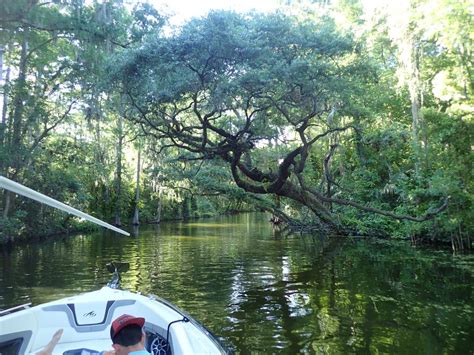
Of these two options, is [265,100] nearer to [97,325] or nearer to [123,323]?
[97,325]

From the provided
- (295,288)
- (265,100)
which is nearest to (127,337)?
(295,288)

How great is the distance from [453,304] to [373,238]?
499 inches

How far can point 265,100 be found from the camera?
1321cm

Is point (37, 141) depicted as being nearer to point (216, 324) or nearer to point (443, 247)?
point (216, 324)

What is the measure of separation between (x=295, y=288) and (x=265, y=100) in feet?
19.0

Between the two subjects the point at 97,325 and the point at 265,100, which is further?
the point at 265,100

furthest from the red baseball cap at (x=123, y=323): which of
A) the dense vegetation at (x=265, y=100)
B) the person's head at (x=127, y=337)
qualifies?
the dense vegetation at (x=265, y=100)

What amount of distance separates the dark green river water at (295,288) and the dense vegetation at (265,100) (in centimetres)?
213

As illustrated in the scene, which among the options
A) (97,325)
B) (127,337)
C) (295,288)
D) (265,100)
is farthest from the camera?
(265,100)

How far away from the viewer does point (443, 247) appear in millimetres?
17969

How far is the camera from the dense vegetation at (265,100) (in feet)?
37.1

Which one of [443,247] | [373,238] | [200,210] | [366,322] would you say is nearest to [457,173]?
[443,247]

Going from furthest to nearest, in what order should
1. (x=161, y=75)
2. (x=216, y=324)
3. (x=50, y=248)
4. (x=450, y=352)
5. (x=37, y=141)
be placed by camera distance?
Result: (x=37, y=141) → (x=50, y=248) → (x=161, y=75) → (x=216, y=324) → (x=450, y=352)

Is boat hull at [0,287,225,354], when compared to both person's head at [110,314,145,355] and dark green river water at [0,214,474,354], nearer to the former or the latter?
person's head at [110,314,145,355]
